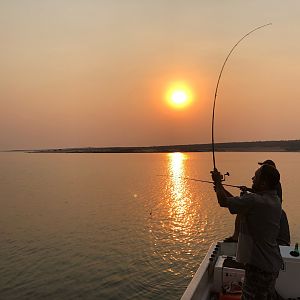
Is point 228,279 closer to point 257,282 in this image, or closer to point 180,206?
point 257,282

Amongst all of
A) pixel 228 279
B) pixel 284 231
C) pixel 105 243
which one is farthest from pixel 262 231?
pixel 105 243

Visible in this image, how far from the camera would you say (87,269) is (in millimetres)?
12766

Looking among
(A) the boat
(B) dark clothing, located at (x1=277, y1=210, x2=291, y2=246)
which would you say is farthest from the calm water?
(B) dark clothing, located at (x1=277, y1=210, x2=291, y2=246)

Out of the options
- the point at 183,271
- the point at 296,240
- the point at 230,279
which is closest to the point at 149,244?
the point at 183,271

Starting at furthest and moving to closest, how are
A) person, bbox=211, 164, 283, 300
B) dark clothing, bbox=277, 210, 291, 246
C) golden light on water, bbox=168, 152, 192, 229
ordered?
golden light on water, bbox=168, 152, 192, 229 → dark clothing, bbox=277, 210, 291, 246 → person, bbox=211, 164, 283, 300

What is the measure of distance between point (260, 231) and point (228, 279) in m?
2.81

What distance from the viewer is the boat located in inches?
236

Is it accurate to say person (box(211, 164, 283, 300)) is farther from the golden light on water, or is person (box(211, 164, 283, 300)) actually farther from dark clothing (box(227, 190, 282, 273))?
the golden light on water

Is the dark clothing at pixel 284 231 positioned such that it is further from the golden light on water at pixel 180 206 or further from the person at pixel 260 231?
the golden light on water at pixel 180 206

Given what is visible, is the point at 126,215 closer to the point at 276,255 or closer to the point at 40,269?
the point at 40,269

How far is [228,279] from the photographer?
6496 mm

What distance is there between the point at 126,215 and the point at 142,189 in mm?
14656

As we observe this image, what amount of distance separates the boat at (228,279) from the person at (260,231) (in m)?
1.65

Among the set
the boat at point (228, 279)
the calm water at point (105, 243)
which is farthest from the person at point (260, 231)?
the calm water at point (105, 243)
